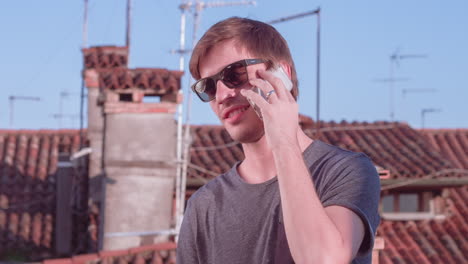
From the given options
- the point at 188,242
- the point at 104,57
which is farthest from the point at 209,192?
the point at 104,57

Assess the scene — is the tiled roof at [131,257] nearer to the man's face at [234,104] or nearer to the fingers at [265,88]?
the man's face at [234,104]

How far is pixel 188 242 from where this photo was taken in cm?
271

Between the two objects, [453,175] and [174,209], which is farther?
[453,175]

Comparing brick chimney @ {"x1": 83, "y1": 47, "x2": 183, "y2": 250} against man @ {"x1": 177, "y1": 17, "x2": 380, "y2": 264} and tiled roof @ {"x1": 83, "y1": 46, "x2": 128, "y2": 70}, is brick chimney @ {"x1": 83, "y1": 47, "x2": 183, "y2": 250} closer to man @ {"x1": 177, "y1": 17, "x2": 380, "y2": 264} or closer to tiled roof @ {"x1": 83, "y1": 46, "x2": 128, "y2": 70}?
tiled roof @ {"x1": 83, "y1": 46, "x2": 128, "y2": 70}

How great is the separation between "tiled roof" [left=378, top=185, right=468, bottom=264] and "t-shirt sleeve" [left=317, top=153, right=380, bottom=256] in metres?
10.4

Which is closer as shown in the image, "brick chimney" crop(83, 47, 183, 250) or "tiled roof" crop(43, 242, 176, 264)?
"tiled roof" crop(43, 242, 176, 264)

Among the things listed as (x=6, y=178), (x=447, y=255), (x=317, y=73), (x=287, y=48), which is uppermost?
(x=317, y=73)

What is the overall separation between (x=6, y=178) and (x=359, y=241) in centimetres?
1456

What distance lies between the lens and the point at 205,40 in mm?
2500

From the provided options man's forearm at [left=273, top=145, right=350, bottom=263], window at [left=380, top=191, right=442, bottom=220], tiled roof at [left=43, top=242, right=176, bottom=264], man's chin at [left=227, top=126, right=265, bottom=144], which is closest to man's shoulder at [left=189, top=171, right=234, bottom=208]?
man's chin at [left=227, top=126, right=265, bottom=144]

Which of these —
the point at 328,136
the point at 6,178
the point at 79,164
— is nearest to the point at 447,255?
the point at 328,136

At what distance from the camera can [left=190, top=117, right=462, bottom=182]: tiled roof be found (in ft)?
44.4

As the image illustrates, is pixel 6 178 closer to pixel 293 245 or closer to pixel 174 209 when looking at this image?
pixel 174 209

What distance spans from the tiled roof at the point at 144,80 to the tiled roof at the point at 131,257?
3.06 meters
